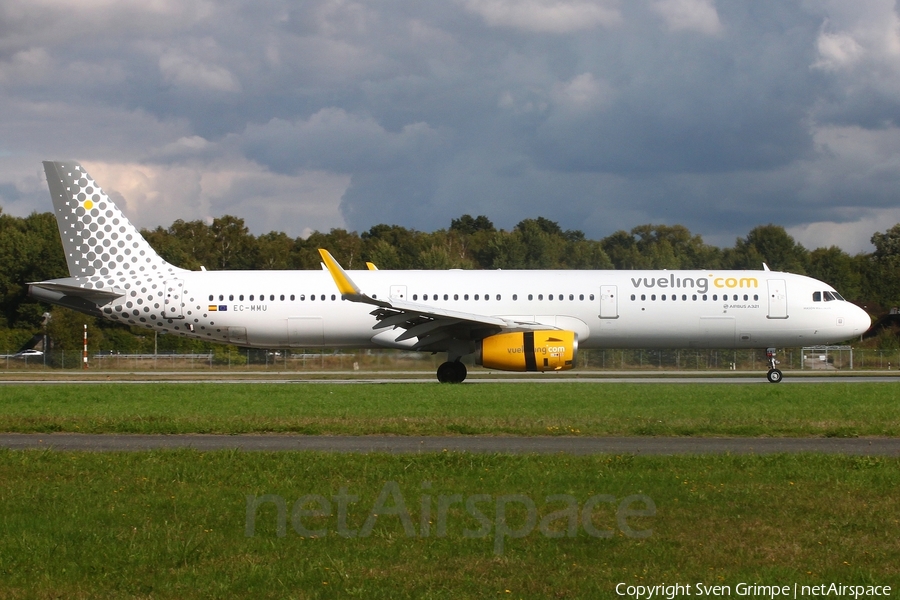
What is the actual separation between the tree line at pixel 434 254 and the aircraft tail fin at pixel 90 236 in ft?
114

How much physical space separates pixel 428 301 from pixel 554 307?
3754 millimetres

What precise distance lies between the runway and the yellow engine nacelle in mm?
11604

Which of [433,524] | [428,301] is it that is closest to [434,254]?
[428,301]

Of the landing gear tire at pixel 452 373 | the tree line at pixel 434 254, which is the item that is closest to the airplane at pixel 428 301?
the landing gear tire at pixel 452 373

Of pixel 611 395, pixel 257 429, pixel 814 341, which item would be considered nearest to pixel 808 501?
pixel 257 429

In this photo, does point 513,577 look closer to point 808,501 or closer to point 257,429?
point 808,501

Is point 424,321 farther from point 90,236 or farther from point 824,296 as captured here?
point 824,296

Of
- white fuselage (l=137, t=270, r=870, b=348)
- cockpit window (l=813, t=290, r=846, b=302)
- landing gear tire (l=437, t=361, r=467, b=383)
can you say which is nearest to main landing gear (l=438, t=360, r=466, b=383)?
landing gear tire (l=437, t=361, r=467, b=383)

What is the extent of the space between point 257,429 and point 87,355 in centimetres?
3778

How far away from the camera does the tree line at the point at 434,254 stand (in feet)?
227

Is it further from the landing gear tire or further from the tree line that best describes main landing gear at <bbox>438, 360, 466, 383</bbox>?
the tree line

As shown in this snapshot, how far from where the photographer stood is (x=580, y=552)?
7375 mm

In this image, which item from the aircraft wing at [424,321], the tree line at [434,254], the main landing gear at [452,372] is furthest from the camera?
the tree line at [434,254]

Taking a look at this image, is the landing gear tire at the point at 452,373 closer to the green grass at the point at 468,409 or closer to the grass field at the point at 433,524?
the green grass at the point at 468,409
